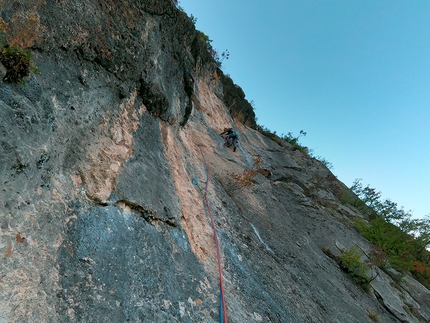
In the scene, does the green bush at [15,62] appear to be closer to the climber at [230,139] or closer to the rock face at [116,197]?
the rock face at [116,197]

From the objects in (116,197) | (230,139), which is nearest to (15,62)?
(116,197)

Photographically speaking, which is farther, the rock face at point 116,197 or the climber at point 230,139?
the climber at point 230,139

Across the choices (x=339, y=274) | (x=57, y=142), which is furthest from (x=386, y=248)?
(x=57, y=142)

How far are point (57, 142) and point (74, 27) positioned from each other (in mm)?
1586

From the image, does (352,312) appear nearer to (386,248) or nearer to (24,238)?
(24,238)

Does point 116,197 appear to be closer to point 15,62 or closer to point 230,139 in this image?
point 15,62

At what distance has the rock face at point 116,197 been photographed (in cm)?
225

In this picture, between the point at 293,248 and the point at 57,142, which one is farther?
the point at 293,248

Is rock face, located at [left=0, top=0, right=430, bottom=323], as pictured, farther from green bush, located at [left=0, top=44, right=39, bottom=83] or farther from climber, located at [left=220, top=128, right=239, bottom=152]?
climber, located at [left=220, top=128, right=239, bottom=152]

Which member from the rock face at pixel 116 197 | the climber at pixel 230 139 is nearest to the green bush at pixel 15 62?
the rock face at pixel 116 197

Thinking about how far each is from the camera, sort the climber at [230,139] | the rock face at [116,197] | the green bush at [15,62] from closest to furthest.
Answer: the rock face at [116,197] < the green bush at [15,62] < the climber at [230,139]

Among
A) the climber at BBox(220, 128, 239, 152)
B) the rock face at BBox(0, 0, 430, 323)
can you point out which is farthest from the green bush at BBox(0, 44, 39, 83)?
the climber at BBox(220, 128, 239, 152)

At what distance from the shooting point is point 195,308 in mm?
3168

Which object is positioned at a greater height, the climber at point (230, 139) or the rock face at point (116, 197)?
the climber at point (230, 139)
